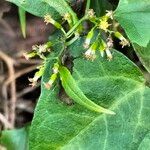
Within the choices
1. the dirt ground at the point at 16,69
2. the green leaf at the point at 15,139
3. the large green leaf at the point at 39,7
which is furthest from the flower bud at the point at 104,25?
the dirt ground at the point at 16,69

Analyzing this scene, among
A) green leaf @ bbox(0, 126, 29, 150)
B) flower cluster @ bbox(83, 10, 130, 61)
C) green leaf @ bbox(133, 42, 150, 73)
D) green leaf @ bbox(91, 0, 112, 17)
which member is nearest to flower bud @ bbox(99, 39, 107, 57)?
flower cluster @ bbox(83, 10, 130, 61)

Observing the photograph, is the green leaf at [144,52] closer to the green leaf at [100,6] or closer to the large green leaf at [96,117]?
the large green leaf at [96,117]

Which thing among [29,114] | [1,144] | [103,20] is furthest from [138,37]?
[29,114]

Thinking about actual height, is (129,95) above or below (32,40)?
above

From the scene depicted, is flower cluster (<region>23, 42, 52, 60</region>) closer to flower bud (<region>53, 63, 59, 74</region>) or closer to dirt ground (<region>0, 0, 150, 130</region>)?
flower bud (<region>53, 63, 59, 74</region>)

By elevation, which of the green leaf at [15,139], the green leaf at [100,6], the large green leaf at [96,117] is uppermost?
the green leaf at [100,6]

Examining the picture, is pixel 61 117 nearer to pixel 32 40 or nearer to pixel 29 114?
pixel 29 114
